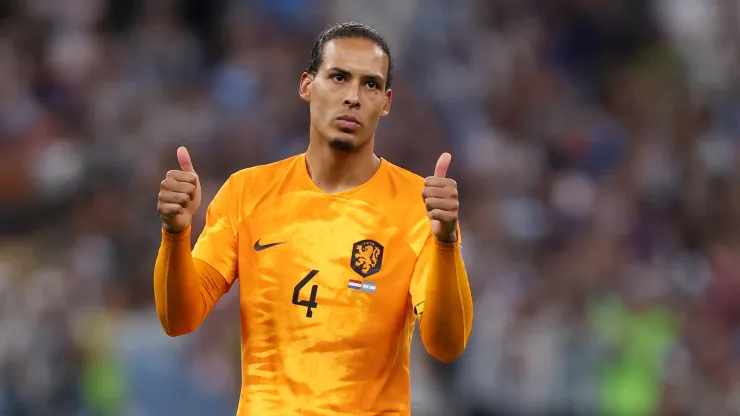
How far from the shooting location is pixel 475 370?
27.5ft

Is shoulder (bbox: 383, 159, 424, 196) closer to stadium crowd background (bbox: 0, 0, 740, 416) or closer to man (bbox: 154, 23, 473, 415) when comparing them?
man (bbox: 154, 23, 473, 415)

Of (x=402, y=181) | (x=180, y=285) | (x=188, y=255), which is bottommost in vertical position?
(x=180, y=285)

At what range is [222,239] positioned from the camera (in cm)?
475

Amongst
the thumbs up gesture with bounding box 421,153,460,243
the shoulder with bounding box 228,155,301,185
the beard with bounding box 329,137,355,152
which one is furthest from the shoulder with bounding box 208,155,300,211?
the thumbs up gesture with bounding box 421,153,460,243

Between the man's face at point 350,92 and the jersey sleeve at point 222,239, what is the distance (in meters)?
0.45

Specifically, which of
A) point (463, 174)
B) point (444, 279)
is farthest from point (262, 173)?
point (463, 174)

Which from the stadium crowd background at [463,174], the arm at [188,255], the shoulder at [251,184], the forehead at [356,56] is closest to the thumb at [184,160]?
the arm at [188,255]

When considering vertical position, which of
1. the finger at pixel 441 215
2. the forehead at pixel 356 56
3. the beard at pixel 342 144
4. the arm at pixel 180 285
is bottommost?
the arm at pixel 180 285

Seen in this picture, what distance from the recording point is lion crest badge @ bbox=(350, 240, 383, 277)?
183 inches

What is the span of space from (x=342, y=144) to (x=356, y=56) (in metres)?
0.33

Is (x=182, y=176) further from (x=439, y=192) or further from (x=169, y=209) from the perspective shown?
(x=439, y=192)

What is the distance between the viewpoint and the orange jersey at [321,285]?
4.56 m

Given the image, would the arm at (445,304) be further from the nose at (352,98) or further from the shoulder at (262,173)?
the shoulder at (262,173)

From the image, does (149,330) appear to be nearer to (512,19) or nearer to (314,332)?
(314,332)
